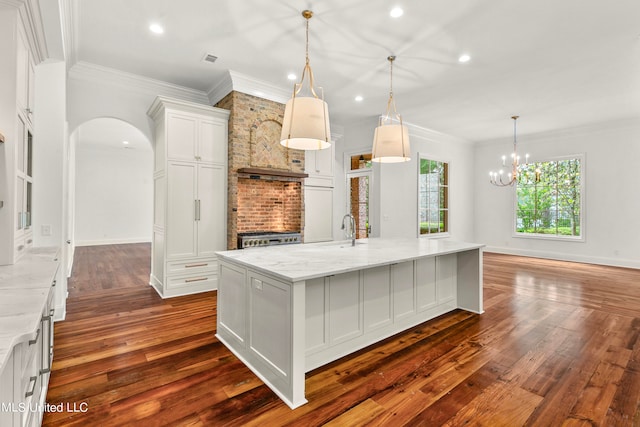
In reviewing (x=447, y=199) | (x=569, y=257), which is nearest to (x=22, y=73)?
(x=447, y=199)

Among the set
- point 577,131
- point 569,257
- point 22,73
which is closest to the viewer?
A: point 22,73

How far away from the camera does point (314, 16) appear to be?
3197mm

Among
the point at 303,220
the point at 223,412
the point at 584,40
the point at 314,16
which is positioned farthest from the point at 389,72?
the point at 223,412

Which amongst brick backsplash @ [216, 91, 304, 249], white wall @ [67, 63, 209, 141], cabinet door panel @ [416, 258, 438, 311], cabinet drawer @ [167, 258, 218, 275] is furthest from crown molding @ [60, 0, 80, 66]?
cabinet door panel @ [416, 258, 438, 311]

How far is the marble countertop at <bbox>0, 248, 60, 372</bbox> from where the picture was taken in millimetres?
1032

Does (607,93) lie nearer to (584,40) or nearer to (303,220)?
(584,40)

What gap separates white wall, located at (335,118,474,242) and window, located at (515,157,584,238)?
135cm

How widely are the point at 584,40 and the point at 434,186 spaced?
14.5ft

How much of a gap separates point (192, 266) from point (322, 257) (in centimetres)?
272

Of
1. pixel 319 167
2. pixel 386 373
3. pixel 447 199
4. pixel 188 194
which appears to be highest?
pixel 319 167

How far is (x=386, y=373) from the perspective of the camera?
2408 millimetres

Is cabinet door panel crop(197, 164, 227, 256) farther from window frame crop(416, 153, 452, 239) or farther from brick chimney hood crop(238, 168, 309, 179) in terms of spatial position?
window frame crop(416, 153, 452, 239)

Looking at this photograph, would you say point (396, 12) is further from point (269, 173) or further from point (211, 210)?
point (211, 210)

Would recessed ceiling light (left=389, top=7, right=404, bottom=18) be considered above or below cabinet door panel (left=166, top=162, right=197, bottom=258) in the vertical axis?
above
